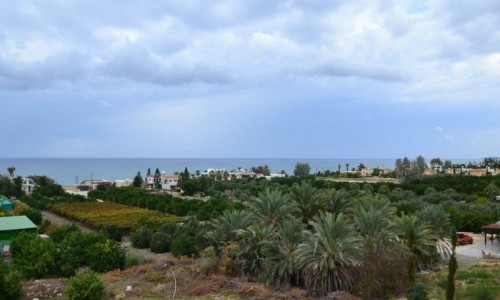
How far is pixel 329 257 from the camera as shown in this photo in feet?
54.2

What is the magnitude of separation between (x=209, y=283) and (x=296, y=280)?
3103 millimetres

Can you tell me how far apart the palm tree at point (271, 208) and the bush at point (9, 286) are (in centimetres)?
951

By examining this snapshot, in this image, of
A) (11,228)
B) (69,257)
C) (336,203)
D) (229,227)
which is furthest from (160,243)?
(336,203)

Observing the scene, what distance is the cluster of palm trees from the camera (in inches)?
647

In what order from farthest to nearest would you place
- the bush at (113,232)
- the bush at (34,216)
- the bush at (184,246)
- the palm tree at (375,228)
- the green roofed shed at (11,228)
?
the bush at (34,216), the bush at (113,232), the green roofed shed at (11,228), the bush at (184,246), the palm tree at (375,228)

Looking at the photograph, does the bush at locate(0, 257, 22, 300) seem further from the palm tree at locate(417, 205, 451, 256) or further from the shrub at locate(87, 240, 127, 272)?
the palm tree at locate(417, 205, 451, 256)

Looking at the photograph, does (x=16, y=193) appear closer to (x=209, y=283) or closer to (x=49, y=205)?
(x=49, y=205)

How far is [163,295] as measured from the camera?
16562 mm

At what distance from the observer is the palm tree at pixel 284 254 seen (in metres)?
17.3

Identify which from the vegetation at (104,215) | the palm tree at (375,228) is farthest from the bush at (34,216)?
the palm tree at (375,228)

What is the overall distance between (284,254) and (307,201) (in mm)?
6507

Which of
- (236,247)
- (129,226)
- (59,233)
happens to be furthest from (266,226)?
(129,226)

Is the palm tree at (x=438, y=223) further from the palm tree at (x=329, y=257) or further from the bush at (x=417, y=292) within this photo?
the bush at (x=417, y=292)

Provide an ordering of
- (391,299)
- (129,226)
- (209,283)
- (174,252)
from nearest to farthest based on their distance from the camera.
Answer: (391,299) < (209,283) < (174,252) < (129,226)
